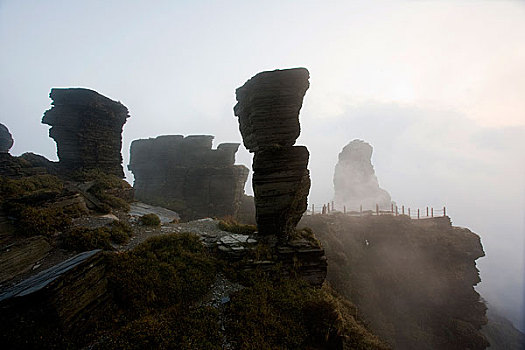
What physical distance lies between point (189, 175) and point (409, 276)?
37.1 meters

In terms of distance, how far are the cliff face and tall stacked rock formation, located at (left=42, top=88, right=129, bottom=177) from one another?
30.8 m

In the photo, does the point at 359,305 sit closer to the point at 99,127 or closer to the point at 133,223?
the point at 133,223

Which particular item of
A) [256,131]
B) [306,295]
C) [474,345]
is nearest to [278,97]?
[256,131]

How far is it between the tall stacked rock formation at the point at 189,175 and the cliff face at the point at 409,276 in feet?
48.2

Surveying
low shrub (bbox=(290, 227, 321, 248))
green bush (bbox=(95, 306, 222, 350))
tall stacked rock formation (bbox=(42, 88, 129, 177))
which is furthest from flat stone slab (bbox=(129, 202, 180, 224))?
green bush (bbox=(95, 306, 222, 350))

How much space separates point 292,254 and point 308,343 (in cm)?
430

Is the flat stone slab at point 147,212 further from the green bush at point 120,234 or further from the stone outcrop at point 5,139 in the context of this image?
the stone outcrop at point 5,139

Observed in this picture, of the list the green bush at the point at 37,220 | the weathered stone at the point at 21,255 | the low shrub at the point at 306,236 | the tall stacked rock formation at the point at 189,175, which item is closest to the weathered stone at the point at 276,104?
the low shrub at the point at 306,236

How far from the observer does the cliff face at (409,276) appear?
877 inches

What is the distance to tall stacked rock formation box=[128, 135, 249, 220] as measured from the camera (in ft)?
116

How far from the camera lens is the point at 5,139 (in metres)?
29.0

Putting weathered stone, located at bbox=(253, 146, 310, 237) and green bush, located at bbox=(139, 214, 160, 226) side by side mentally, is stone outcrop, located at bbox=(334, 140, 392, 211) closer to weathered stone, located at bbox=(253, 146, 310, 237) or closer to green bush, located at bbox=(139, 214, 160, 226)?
weathered stone, located at bbox=(253, 146, 310, 237)

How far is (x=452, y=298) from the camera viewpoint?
26188 mm

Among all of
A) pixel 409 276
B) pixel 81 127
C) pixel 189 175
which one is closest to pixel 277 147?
pixel 81 127
